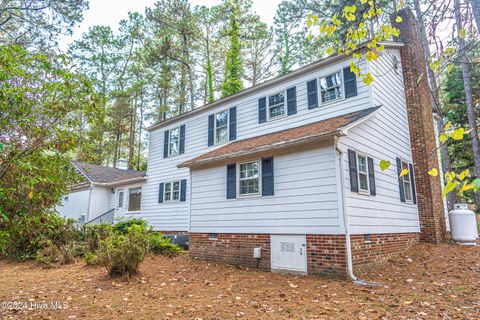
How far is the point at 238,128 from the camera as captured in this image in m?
12.2

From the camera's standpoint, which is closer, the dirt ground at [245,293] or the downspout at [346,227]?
the dirt ground at [245,293]

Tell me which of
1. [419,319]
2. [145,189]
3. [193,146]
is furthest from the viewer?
[145,189]

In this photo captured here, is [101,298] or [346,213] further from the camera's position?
[346,213]

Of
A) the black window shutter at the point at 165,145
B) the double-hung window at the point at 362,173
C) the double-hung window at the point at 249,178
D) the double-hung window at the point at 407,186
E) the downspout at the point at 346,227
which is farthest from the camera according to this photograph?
the black window shutter at the point at 165,145

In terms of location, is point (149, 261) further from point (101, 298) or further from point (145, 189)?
point (145, 189)

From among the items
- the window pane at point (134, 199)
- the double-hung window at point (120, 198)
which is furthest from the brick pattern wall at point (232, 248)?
the double-hung window at point (120, 198)

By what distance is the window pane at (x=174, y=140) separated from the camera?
14.9 metres

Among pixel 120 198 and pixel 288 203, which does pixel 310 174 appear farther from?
pixel 120 198

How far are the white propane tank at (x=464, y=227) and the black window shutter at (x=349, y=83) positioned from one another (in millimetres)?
5657

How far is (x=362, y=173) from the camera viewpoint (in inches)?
314

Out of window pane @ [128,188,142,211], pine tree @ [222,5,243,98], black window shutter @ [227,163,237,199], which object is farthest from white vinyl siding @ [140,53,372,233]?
pine tree @ [222,5,243,98]

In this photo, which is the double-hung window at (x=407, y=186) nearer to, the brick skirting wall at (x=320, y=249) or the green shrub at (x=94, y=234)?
the brick skirting wall at (x=320, y=249)

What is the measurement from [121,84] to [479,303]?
28.7 m

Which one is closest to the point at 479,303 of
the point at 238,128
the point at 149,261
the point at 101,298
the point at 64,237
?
the point at 101,298
